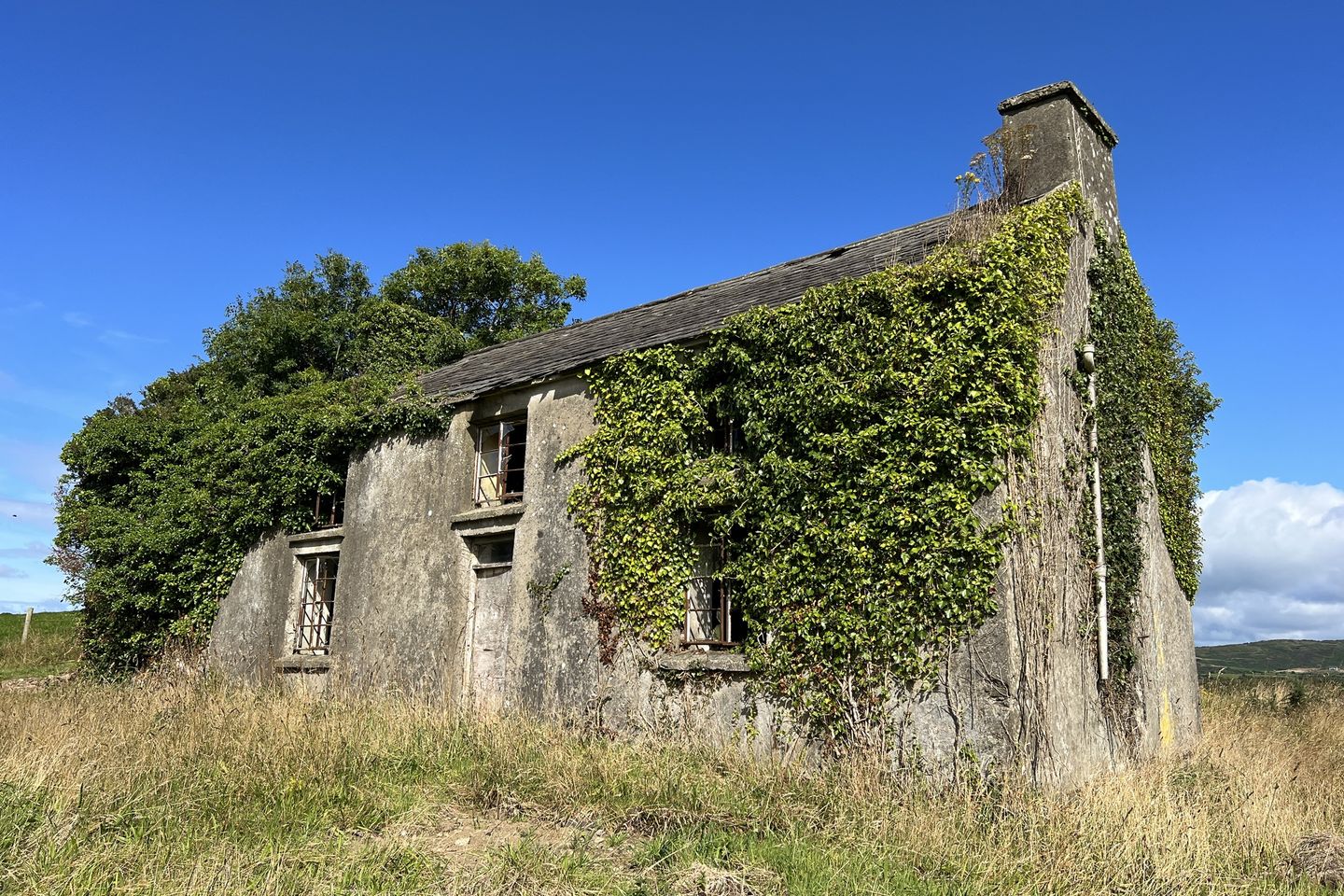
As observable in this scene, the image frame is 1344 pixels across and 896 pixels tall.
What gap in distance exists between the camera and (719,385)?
1059 centimetres

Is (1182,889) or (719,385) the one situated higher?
(719,385)

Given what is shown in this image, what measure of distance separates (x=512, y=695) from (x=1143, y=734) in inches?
290

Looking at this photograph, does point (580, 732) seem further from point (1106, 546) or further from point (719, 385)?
point (1106, 546)

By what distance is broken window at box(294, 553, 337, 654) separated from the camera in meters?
14.5

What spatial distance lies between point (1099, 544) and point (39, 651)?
23283mm

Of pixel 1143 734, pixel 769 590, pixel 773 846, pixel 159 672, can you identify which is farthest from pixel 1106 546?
pixel 159 672

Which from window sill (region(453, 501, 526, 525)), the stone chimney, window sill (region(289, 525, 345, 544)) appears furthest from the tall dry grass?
the stone chimney

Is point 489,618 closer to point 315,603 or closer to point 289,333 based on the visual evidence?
point 315,603

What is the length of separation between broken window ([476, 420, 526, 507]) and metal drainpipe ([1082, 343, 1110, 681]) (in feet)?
23.8

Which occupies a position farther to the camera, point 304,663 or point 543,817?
point 304,663

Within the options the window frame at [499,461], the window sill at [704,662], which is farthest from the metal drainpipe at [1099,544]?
the window frame at [499,461]

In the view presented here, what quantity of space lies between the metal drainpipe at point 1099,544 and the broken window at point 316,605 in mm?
10863

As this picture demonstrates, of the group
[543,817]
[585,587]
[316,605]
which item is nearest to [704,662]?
[585,587]

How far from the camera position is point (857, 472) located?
895 centimetres
